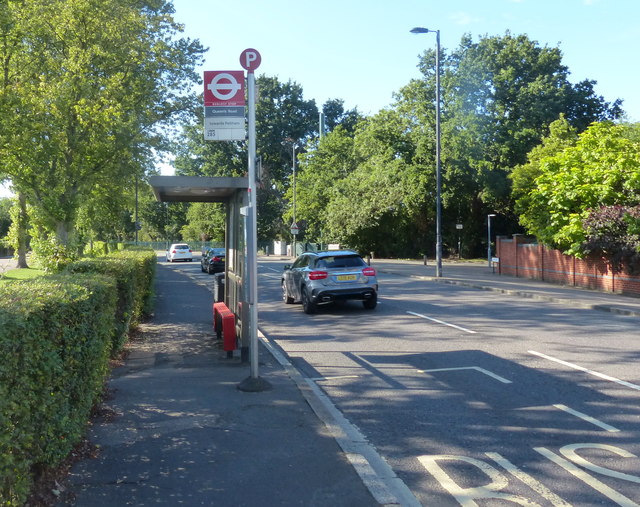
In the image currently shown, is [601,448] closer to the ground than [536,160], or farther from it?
closer to the ground

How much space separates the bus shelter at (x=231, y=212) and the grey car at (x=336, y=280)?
3.86m

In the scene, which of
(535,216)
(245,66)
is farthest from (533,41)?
(245,66)

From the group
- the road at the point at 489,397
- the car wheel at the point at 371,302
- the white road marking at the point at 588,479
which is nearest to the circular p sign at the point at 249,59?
the road at the point at 489,397

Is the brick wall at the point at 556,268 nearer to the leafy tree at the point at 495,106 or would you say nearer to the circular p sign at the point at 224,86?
the leafy tree at the point at 495,106

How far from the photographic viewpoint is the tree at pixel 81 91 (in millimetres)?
21125

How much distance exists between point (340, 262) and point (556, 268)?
13.2 m

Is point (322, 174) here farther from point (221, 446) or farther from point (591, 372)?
point (221, 446)

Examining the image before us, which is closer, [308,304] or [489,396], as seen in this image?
[489,396]

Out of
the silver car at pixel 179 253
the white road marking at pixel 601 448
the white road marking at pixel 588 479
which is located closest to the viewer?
the white road marking at pixel 588 479

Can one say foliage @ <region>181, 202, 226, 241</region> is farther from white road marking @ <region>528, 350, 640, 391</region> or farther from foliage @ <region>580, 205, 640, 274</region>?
white road marking @ <region>528, 350, 640, 391</region>

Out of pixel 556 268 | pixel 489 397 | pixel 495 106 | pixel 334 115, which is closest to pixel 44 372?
pixel 489 397

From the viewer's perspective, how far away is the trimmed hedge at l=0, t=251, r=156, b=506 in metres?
3.18

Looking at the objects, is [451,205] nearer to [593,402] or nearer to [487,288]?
[487,288]

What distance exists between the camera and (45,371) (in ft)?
12.3
